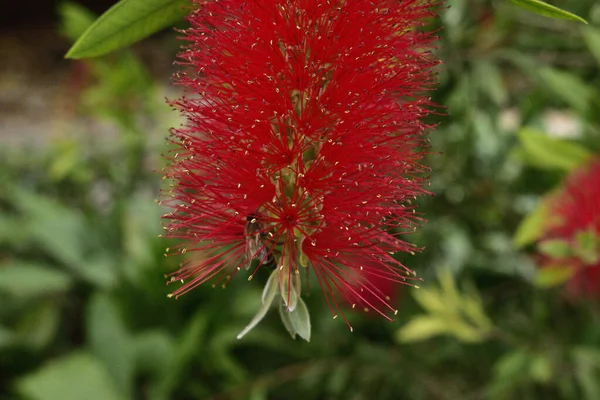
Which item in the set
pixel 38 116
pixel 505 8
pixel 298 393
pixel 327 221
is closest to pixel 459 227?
pixel 505 8

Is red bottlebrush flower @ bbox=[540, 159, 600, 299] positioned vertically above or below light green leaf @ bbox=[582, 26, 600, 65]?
below

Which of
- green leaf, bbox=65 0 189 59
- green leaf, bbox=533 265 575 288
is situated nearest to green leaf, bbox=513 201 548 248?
green leaf, bbox=533 265 575 288

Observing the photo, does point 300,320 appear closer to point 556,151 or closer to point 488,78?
point 556,151

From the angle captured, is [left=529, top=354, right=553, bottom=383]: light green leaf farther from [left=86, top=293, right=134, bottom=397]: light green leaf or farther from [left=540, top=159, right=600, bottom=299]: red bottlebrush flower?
[left=86, top=293, right=134, bottom=397]: light green leaf

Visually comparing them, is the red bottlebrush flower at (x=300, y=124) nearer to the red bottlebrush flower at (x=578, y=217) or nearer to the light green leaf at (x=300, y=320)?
the light green leaf at (x=300, y=320)

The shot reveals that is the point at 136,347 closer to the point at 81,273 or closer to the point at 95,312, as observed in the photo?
the point at 95,312
